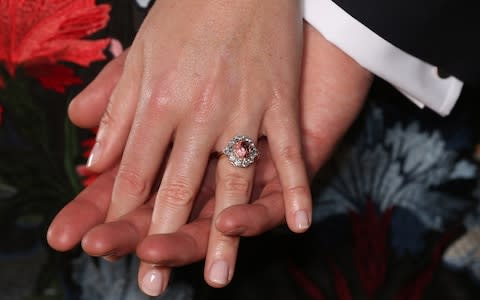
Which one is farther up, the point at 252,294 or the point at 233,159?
the point at 233,159

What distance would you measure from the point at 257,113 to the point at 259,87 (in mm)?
28

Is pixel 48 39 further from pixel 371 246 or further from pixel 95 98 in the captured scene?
pixel 371 246

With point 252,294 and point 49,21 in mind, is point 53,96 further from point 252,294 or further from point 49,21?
point 252,294

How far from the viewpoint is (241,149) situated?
24.6 inches

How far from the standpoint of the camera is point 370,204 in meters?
0.75

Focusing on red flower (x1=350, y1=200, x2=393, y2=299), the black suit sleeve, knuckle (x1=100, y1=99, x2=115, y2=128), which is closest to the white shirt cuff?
the black suit sleeve

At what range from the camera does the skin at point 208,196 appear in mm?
562

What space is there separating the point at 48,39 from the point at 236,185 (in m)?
0.29

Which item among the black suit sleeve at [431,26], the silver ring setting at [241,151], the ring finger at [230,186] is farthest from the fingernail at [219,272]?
the black suit sleeve at [431,26]

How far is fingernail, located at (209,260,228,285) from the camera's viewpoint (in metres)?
0.58

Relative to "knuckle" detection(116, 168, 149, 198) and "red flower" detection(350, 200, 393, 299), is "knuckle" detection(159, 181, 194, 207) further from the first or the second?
"red flower" detection(350, 200, 393, 299)

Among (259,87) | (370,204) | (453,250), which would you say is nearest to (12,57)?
(259,87)

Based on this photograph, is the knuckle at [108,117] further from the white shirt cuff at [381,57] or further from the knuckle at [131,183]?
the white shirt cuff at [381,57]

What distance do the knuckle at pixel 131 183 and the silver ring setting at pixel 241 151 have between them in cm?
9
